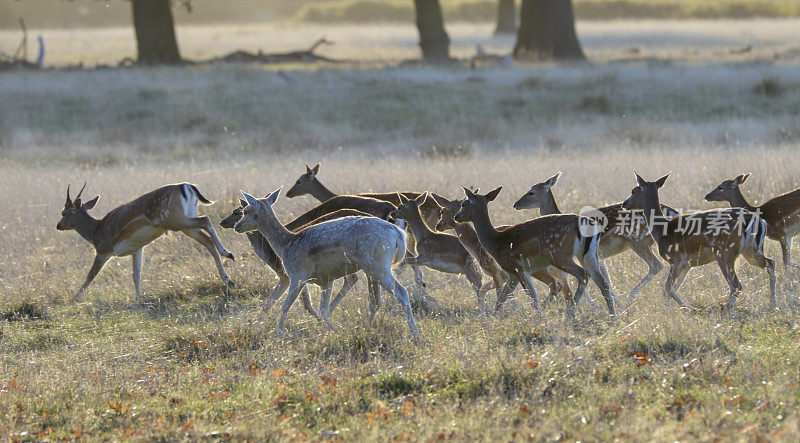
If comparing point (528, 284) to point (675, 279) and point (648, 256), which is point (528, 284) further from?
point (648, 256)

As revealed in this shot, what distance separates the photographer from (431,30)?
36531 millimetres

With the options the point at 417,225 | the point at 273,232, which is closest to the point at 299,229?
the point at 273,232

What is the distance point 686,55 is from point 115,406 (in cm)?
3307

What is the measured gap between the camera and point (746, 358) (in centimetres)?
742

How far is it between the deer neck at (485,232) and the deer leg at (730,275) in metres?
2.09

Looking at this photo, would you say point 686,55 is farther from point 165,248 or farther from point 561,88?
point 165,248

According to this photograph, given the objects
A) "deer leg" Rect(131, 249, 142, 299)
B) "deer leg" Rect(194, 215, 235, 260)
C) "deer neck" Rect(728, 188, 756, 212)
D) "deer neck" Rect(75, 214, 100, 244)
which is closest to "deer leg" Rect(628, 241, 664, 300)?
"deer neck" Rect(728, 188, 756, 212)

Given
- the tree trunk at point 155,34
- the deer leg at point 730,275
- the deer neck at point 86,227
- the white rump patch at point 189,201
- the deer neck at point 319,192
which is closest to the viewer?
the deer leg at point 730,275

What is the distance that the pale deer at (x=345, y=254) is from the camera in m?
8.61

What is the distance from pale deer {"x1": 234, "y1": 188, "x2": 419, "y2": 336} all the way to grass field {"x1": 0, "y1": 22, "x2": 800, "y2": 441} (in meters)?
0.30

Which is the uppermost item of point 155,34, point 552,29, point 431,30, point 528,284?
point 155,34

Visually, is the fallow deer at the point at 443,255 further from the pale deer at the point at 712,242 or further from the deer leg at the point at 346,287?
the pale deer at the point at 712,242

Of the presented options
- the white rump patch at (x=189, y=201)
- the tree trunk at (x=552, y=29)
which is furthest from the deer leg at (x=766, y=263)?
the tree trunk at (x=552, y=29)

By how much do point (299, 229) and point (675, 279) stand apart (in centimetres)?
370
